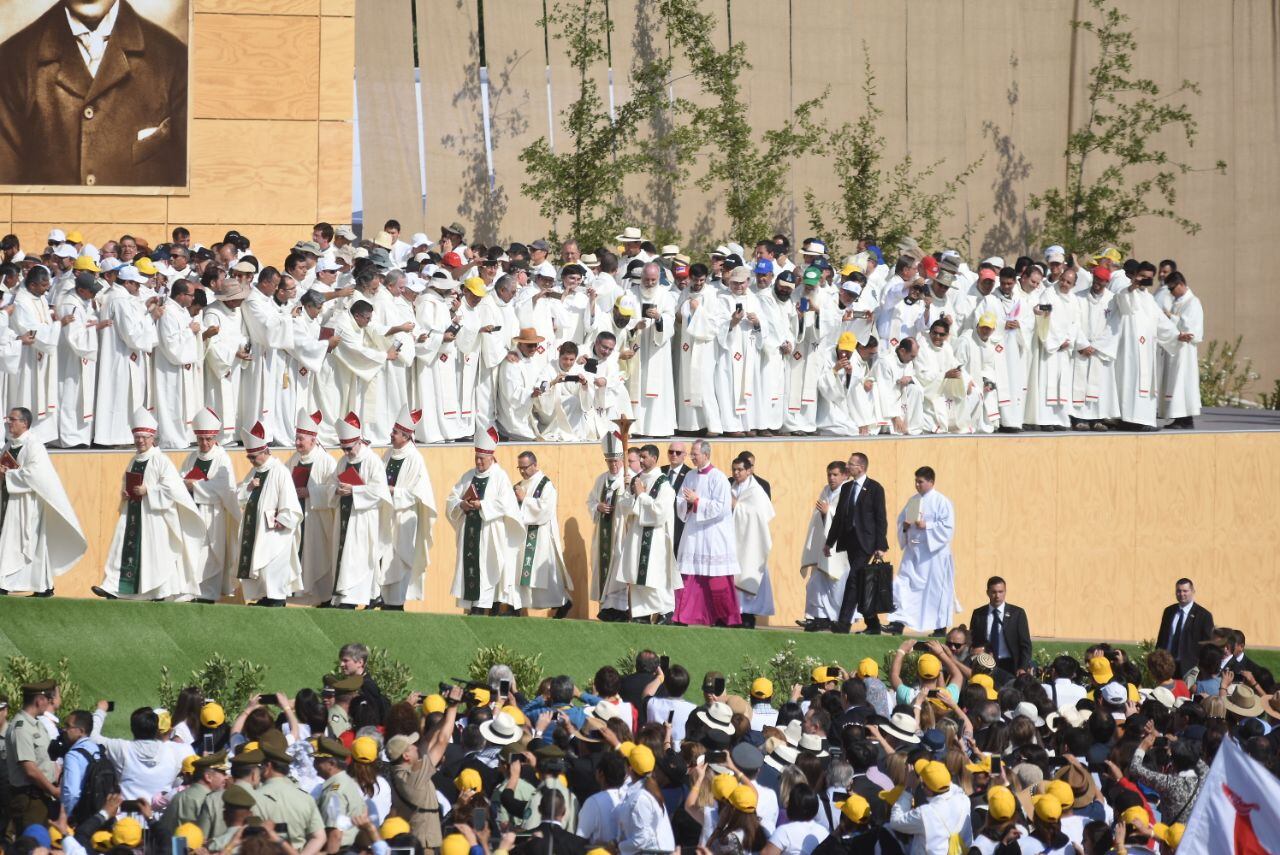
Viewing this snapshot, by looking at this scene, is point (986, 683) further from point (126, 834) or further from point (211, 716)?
point (126, 834)

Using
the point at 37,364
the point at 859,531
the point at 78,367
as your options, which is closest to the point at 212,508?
the point at 78,367

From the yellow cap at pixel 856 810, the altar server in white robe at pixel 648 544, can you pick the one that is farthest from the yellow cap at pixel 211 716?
the altar server in white robe at pixel 648 544

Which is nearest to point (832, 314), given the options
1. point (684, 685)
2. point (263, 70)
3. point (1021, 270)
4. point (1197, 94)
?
point (1021, 270)

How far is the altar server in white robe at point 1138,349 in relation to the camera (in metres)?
24.9

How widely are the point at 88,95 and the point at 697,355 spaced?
8.68 metres

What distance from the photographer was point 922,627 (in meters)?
20.8

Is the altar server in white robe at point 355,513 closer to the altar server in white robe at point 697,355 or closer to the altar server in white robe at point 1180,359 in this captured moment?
the altar server in white robe at point 697,355

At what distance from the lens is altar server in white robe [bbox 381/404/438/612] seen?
18.9 meters

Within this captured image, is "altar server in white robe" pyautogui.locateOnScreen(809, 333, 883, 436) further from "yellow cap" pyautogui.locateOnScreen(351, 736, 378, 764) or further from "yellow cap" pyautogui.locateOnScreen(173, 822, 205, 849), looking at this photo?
"yellow cap" pyautogui.locateOnScreen(173, 822, 205, 849)

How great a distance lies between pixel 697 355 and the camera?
74.5 feet

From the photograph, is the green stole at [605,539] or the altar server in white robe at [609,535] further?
the green stole at [605,539]

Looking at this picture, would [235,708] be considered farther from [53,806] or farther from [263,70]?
[263,70]

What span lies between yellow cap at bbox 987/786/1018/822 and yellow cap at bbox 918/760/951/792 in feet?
1.11

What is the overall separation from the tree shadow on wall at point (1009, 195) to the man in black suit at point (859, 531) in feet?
41.9
